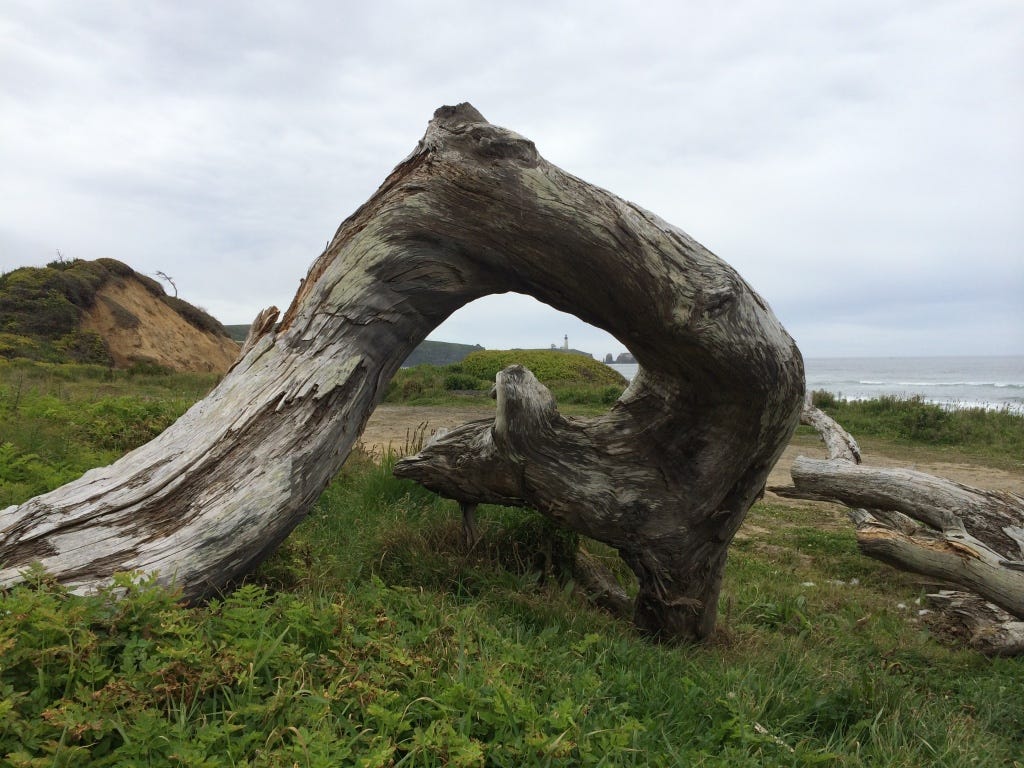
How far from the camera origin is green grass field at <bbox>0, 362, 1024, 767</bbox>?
1928mm

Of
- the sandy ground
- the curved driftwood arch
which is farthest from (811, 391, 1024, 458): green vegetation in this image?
the curved driftwood arch

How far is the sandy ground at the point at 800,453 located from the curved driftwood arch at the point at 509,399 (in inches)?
184

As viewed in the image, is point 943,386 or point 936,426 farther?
point 943,386

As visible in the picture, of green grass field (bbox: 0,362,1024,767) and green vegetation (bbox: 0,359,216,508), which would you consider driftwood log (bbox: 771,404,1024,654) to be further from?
green vegetation (bbox: 0,359,216,508)

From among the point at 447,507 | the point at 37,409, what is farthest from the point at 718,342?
the point at 37,409

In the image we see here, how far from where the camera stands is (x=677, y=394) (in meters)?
3.92

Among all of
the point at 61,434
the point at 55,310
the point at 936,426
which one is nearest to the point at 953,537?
the point at 61,434

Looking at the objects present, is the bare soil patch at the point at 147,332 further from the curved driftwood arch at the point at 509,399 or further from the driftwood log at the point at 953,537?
the driftwood log at the point at 953,537

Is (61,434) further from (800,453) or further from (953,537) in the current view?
(800,453)

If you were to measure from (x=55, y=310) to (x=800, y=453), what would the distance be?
797 inches

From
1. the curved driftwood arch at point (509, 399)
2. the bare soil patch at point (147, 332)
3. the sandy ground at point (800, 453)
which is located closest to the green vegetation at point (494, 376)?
the sandy ground at point (800, 453)

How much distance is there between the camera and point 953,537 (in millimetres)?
4199

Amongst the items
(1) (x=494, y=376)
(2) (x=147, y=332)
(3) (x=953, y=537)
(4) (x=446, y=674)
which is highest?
(2) (x=147, y=332)

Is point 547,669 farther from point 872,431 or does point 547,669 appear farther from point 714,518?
point 872,431
